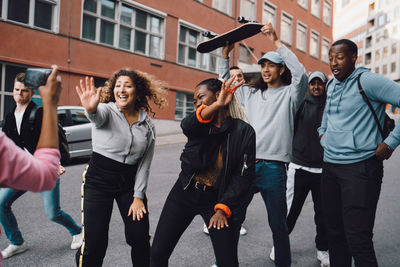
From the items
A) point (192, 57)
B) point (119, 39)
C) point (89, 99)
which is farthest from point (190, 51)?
point (89, 99)

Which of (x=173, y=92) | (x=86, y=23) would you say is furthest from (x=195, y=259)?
(x=173, y=92)

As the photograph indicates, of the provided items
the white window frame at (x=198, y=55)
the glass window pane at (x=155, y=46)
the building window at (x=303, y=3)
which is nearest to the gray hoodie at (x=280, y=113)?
the glass window pane at (x=155, y=46)

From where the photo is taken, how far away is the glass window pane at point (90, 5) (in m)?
15.1

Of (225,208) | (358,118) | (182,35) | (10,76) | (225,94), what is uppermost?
(182,35)

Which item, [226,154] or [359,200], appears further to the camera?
[359,200]

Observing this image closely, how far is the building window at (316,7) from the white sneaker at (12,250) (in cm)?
3460

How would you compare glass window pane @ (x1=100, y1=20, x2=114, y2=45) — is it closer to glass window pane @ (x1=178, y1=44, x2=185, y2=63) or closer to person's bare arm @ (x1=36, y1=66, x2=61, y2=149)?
glass window pane @ (x1=178, y1=44, x2=185, y2=63)

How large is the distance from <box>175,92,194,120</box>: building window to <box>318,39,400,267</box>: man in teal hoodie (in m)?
16.8

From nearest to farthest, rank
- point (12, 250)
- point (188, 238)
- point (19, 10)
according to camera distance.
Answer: point (12, 250)
point (188, 238)
point (19, 10)

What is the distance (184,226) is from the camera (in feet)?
Result: 8.37

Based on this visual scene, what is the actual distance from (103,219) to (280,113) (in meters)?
1.83

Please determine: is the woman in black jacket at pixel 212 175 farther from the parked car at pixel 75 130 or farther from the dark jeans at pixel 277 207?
the parked car at pixel 75 130

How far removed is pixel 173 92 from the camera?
18953 mm

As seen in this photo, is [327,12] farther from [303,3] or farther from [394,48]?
[394,48]
